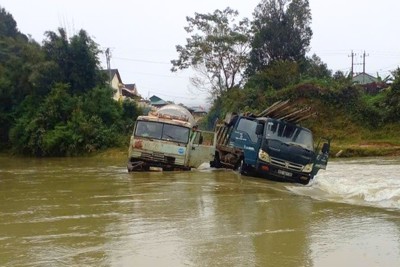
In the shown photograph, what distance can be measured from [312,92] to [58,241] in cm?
2865

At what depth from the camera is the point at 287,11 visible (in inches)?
1433

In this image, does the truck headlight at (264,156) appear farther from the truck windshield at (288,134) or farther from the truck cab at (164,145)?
the truck cab at (164,145)

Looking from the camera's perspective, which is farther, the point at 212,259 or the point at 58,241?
the point at 58,241

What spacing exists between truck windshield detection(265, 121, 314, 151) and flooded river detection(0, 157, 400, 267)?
192 centimetres

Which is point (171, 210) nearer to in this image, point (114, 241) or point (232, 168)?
point (114, 241)

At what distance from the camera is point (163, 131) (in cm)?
1480

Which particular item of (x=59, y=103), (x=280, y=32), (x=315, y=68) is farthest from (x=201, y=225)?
(x=315, y=68)

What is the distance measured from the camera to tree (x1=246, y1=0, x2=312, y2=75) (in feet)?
119

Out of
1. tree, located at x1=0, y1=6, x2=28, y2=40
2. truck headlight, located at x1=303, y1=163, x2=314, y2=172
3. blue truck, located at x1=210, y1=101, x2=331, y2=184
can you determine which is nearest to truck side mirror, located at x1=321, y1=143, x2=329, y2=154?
blue truck, located at x1=210, y1=101, x2=331, y2=184

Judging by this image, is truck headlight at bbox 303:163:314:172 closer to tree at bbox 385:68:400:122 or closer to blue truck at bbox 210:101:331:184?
blue truck at bbox 210:101:331:184

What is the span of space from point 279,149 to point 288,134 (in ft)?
2.37

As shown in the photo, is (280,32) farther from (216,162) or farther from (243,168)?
(243,168)

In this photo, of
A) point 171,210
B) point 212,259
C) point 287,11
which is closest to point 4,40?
point 287,11

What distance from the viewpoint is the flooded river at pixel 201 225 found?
5.00m
